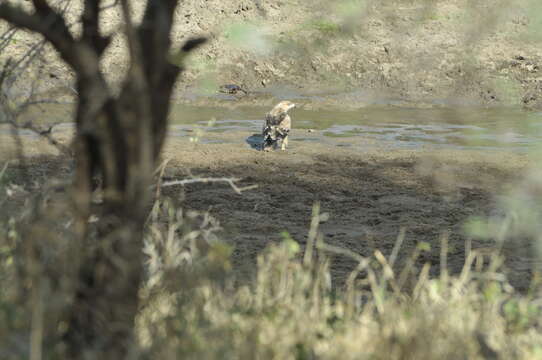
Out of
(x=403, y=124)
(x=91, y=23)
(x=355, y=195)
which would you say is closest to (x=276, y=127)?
(x=355, y=195)

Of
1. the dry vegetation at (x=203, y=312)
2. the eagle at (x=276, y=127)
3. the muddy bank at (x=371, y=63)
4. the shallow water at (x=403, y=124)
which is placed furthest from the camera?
the muddy bank at (x=371, y=63)

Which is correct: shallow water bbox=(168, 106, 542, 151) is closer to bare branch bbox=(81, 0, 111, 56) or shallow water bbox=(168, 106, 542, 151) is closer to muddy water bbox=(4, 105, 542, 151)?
muddy water bbox=(4, 105, 542, 151)

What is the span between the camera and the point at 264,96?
53.7ft

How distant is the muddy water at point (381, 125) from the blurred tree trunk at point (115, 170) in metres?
8.07

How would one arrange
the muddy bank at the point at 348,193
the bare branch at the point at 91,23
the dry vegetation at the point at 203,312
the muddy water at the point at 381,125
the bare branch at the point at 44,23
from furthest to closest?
the muddy water at the point at 381,125 < the muddy bank at the point at 348,193 < the bare branch at the point at 91,23 < the dry vegetation at the point at 203,312 < the bare branch at the point at 44,23

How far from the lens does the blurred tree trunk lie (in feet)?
8.65

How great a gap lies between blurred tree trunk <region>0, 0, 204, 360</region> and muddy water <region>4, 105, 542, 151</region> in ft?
26.5

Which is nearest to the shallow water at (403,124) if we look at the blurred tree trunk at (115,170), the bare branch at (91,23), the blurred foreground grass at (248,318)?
the bare branch at (91,23)

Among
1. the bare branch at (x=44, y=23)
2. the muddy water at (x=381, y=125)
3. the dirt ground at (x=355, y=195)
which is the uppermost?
the bare branch at (x=44, y=23)

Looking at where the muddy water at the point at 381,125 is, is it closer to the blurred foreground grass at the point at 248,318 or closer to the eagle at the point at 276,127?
the eagle at the point at 276,127

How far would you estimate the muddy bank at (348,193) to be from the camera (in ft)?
20.9

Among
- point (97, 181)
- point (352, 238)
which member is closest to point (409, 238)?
point (352, 238)

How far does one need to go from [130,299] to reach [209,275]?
42 centimetres

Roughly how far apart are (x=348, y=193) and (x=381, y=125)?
5381 millimetres
